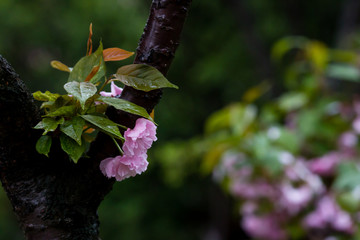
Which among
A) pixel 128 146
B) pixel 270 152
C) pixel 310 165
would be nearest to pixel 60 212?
pixel 128 146

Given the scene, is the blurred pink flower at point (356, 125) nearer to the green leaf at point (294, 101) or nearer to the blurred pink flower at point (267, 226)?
the green leaf at point (294, 101)

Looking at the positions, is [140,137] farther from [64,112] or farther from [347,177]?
[347,177]

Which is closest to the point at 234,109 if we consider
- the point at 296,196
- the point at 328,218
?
the point at 296,196

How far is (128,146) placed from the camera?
1.90 ft

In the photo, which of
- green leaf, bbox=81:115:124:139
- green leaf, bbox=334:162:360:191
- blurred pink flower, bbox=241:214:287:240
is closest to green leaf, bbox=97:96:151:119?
green leaf, bbox=81:115:124:139

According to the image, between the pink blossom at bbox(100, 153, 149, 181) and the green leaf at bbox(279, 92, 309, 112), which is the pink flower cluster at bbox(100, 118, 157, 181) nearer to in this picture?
the pink blossom at bbox(100, 153, 149, 181)

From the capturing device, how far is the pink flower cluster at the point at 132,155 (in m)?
0.57

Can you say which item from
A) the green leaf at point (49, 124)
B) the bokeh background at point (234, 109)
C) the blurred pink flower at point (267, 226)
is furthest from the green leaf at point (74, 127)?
the blurred pink flower at point (267, 226)

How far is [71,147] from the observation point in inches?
22.3

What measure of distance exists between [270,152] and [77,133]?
1.31 metres

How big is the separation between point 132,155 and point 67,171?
0.10 meters

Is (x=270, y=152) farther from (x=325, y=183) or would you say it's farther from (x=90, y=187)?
(x=90, y=187)

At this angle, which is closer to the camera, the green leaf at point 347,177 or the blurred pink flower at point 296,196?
the green leaf at point 347,177

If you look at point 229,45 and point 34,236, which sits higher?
point 229,45
